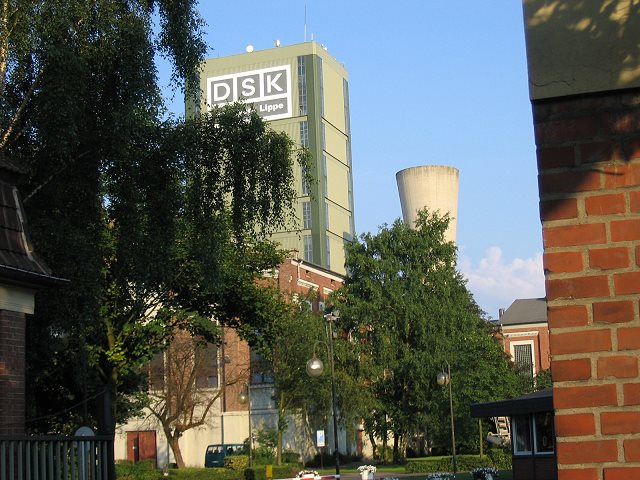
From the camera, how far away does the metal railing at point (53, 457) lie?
13.5 meters

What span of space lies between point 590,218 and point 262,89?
102m

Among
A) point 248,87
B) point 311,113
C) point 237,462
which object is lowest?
point 237,462

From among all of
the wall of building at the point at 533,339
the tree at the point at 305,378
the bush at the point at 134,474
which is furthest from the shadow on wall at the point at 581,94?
the wall of building at the point at 533,339

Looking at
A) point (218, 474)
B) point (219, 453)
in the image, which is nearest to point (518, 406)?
point (218, 474)

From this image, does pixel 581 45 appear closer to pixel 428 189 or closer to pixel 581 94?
pixel 581 94

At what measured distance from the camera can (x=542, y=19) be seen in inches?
141

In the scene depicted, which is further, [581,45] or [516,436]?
[516,436]

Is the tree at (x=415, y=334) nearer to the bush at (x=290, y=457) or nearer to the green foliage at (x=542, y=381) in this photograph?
the bush at (x=290, y=457)

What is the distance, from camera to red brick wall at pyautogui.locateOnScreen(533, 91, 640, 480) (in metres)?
3.18

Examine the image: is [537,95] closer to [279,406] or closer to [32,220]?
[32,220]

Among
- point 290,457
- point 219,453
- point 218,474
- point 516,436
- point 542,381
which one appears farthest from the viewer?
point 542,381

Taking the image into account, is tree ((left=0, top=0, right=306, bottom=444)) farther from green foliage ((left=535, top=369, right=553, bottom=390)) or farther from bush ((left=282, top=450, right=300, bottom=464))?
green foliage ((left=535, top=369, right=553, bottom=390))

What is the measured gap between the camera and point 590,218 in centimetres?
332

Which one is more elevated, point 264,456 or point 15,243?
point 15,243
